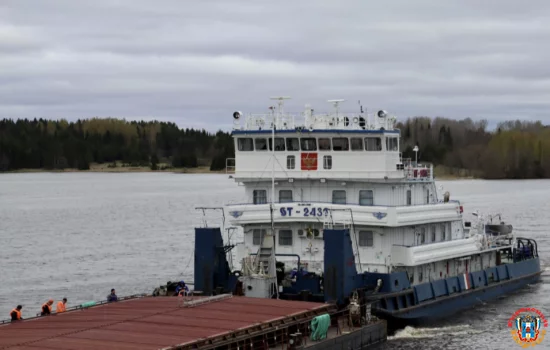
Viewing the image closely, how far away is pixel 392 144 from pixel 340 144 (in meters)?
2.00

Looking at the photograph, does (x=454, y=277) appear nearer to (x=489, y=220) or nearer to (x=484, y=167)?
(x=489, y=220)

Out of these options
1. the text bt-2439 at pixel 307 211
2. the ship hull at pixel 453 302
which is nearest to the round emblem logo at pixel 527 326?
the ship hull at pixel 453 302

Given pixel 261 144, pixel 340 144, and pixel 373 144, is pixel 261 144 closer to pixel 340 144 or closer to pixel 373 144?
pixel 340 144

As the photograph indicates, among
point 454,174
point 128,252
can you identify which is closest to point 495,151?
point 454,174

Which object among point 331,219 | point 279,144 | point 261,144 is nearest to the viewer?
point 331,219

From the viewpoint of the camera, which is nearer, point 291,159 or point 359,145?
point 359,145

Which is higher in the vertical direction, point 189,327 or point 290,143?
point 290,143

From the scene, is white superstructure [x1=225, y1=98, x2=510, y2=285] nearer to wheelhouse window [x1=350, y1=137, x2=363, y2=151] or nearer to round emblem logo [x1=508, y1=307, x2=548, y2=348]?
wheelhouse window [x1=350, y1=137, x2=363, y2=151]

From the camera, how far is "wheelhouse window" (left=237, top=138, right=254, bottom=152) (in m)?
35.3

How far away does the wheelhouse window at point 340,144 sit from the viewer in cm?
3447

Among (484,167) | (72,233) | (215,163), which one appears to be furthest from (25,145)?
(72,233)

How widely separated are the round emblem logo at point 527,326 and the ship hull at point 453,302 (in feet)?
5.27

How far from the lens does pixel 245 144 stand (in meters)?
35.3

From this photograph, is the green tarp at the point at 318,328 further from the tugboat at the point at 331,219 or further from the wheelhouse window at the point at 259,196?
the wheelhouse window at the point at 259,196
